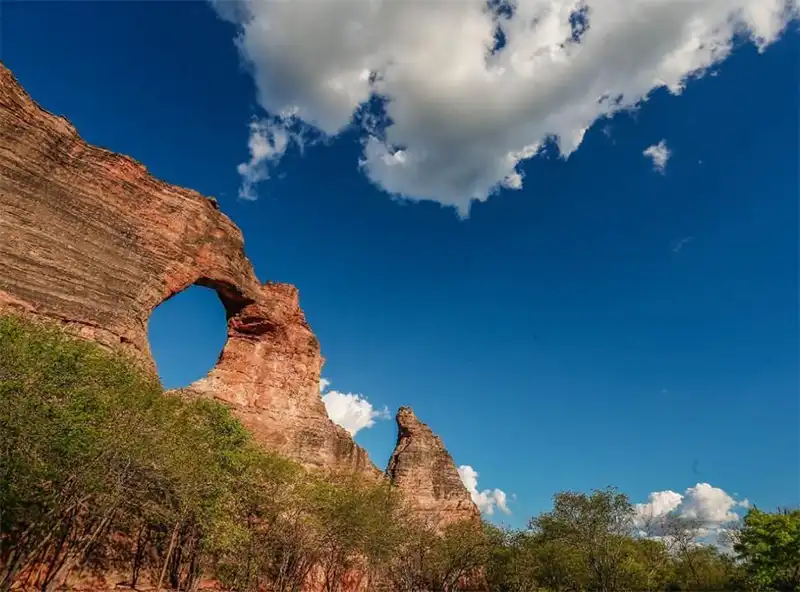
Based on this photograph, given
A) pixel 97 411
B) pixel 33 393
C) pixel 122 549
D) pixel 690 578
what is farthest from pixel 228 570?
pixel 690 578

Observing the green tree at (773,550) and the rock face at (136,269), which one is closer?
the rock face at (136,269)

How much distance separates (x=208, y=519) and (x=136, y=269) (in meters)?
27.0

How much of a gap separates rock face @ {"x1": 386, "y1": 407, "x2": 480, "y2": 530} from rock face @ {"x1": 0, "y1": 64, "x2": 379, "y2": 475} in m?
10.6

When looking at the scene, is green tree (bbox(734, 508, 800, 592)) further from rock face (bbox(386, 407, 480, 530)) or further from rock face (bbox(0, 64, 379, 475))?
rock face (bbox(0, 64, 379, 475))

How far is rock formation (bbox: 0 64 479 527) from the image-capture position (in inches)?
1519

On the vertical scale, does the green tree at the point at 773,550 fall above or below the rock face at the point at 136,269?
below

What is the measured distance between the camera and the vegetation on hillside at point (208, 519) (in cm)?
1953

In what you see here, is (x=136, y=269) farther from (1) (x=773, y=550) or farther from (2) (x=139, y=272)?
(1) (x=773, y=550)

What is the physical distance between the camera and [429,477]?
77.5 metres

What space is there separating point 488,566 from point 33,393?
53.7 metres

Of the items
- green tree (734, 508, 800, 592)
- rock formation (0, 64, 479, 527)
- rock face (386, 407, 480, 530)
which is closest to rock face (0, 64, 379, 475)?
rock formation (0, 64, 479, 527)

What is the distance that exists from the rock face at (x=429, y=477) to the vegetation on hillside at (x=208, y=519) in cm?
1135

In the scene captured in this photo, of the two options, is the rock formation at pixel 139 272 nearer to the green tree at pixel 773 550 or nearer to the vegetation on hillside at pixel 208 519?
the vegetation on hillside at pixel 208 519

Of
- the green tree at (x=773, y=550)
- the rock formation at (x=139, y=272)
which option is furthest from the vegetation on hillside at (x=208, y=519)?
the rock formation at (x=139, y=272)
